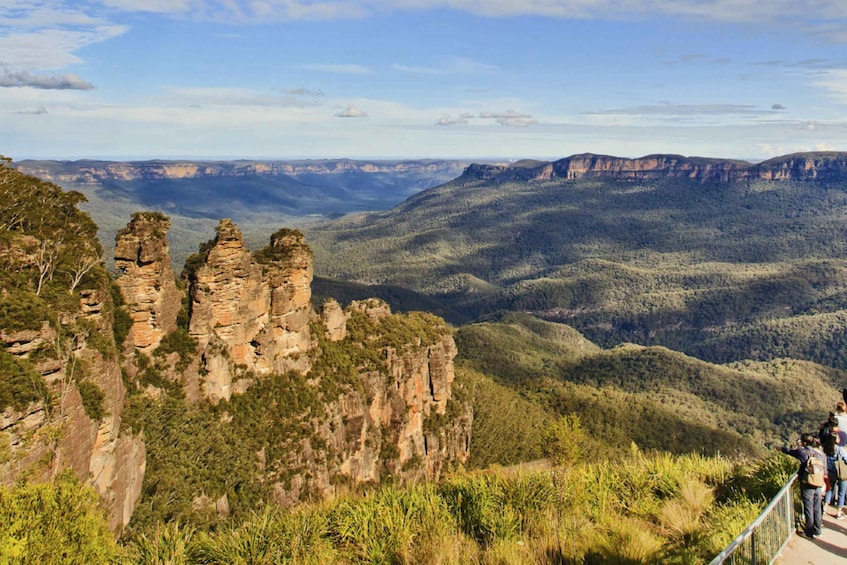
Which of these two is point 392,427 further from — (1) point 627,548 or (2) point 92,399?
(1) point 627,548

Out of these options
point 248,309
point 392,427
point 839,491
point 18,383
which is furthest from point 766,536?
point 392,427

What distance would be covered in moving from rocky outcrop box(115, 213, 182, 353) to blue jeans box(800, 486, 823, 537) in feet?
101

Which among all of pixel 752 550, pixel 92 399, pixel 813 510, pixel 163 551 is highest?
pixel 752 550

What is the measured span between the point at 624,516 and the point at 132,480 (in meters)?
22.1

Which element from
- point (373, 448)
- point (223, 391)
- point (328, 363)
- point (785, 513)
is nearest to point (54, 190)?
point (223, 391)

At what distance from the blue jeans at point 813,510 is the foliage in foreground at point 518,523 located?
3.30ft

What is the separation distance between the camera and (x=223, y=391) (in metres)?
37.7

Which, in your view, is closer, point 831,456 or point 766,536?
point 766,536

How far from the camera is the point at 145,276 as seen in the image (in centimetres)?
3256

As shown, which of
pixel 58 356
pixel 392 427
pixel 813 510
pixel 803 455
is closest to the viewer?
pixel 813 510

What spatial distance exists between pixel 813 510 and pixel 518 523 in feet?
20.9

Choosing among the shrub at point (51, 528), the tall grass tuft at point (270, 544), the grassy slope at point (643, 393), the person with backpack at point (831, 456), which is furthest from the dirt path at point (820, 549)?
the grassy slope at point (643, 393)

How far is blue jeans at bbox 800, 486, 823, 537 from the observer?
12820mm

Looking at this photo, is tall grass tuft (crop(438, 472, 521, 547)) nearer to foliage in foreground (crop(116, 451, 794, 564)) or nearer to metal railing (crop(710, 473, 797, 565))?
foliage in foreground (crop(116, 451, 794, 564))
